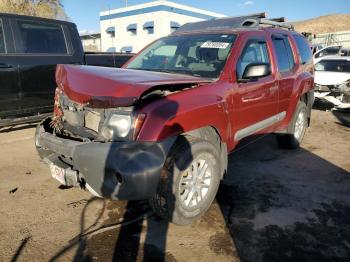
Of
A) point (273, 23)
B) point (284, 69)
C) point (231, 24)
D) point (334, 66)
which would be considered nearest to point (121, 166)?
point (231, 24)

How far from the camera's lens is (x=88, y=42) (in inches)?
1961

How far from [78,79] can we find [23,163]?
7.55ft

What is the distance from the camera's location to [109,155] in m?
2.79

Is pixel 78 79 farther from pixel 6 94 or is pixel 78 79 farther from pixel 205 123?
pixel 6 94

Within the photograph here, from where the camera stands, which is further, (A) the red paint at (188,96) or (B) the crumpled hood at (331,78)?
(B) the crumpled hood at (331,78)

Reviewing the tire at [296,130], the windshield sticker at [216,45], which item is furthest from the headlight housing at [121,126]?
the tire at [296,130]

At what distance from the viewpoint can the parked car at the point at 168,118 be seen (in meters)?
2.85

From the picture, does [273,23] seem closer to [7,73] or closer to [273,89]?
[273,89]

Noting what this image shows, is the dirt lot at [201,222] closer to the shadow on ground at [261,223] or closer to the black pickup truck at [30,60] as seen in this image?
the shadow on ground at [261,223]

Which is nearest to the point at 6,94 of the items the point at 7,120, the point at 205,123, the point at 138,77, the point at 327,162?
the point at 7,120

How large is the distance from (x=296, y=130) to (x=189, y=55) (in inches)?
107

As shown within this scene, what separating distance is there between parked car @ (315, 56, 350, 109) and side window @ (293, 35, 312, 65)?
379cm

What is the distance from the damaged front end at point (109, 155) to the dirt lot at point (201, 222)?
0.47 m

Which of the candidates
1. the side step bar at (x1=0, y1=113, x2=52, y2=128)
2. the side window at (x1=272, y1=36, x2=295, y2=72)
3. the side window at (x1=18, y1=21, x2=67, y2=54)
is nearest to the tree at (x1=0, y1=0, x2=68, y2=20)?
the side window at (x1=18, y1=21, x2=67, y2=54)
